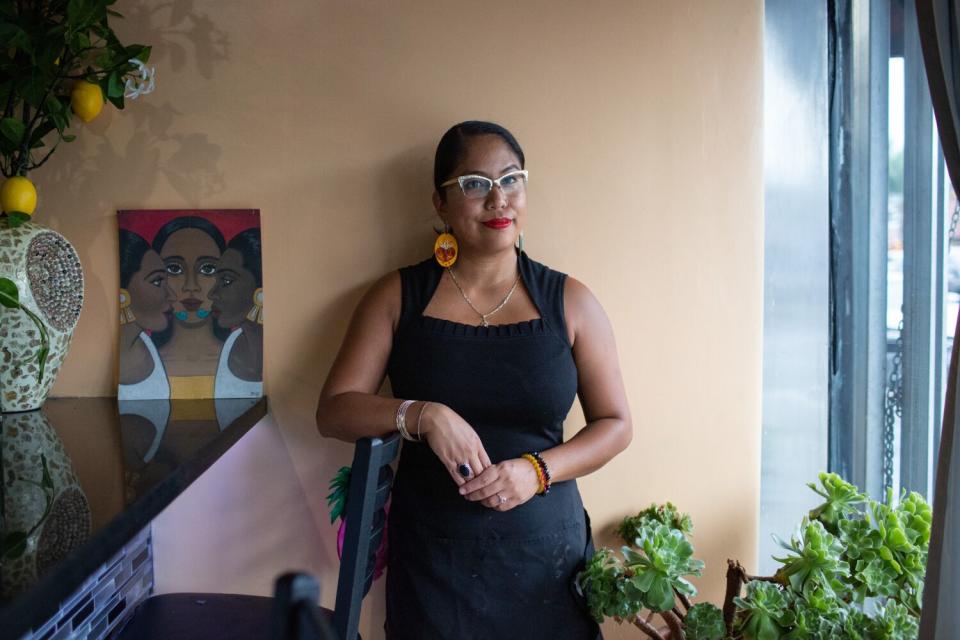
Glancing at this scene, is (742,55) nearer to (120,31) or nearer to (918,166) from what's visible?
(918,166)

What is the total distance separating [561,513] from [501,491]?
0.19 meters

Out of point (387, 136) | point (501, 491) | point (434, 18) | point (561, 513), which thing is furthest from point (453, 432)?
point (434, 18)

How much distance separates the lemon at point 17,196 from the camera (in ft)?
5.12

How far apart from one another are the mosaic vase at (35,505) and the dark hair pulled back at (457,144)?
2.81 feet

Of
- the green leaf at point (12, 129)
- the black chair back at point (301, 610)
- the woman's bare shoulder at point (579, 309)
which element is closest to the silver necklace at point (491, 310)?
the woman's bare shoulder at point (579, 309)

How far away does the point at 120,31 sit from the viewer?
1.78 m

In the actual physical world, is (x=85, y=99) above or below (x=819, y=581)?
above

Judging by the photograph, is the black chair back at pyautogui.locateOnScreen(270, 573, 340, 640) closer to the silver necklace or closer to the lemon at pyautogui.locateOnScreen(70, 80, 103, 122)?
the silver necklace

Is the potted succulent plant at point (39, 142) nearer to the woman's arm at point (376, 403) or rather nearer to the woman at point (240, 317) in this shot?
the woman at point (240, 317)

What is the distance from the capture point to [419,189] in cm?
179

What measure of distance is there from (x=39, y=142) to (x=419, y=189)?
0.79 metres

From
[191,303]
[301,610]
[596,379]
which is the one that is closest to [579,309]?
[596,379]

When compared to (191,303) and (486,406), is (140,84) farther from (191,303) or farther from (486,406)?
(486,406)

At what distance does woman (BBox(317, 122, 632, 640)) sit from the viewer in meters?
1.55
